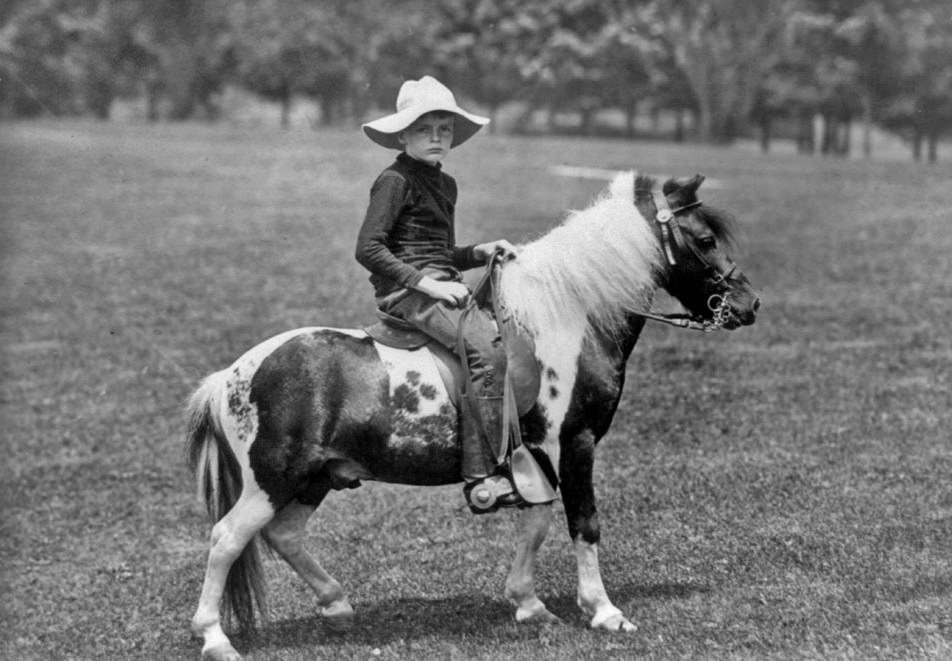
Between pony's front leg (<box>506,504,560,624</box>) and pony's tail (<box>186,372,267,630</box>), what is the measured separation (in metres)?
1.36

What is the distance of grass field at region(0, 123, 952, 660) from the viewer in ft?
24.7

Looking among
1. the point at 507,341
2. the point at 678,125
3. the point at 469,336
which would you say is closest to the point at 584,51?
the point at 678,125

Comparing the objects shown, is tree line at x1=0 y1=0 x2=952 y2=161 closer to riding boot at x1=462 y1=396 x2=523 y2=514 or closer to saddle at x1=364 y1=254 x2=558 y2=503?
saddle at x1=364 y1=254 x2=558 y2=503

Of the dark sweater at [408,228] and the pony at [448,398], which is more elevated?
the dark sweater at [408,228]

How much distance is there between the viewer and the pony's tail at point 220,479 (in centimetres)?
723

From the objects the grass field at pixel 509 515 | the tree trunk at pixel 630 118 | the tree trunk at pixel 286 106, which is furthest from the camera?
the tree trunk at pixel 286 106

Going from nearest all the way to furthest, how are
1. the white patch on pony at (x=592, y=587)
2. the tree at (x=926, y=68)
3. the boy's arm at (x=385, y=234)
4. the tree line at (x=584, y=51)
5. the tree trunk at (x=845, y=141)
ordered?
the boy's arm at (x=385, y=234) → the white patch on pony at (x=592, y=587) → the tree at (x=926, y=68) → the tree line at (x=584, y=51) → the tree trunk at (x=845, y=141)

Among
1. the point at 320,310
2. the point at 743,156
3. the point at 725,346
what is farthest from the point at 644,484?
the point at 743,156

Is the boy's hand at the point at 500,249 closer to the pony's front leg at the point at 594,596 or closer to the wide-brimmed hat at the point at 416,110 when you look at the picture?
the wide-brimmed hat at the point at 416,110

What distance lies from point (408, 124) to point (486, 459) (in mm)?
1782

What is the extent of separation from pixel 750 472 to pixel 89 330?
35.5ft

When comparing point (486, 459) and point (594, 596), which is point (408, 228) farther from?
point (594, 596)

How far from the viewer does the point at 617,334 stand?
7281mm

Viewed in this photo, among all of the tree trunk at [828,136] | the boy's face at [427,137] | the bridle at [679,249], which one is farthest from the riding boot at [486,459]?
the tree trunk at [828,136]
